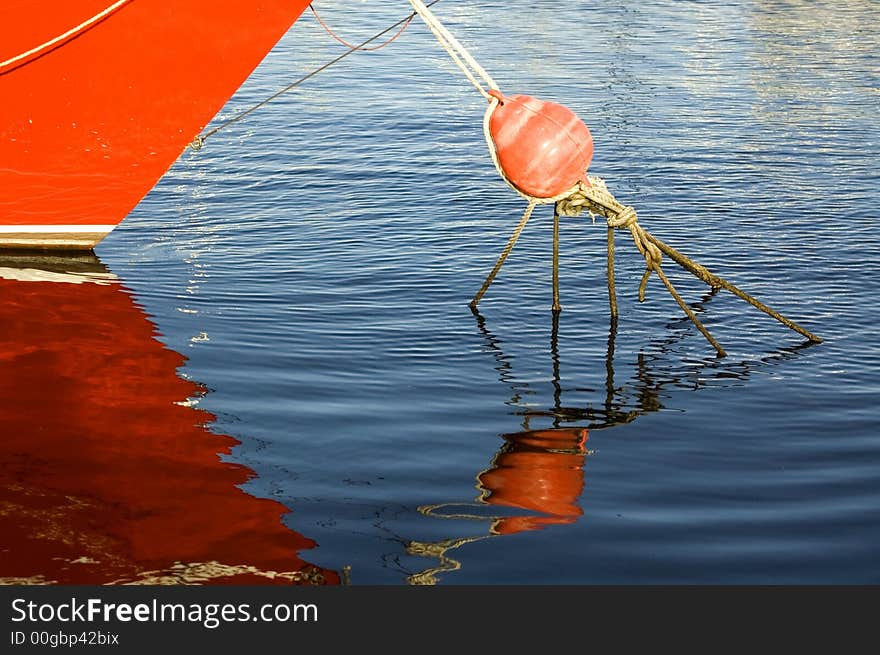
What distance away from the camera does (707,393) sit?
954 cm

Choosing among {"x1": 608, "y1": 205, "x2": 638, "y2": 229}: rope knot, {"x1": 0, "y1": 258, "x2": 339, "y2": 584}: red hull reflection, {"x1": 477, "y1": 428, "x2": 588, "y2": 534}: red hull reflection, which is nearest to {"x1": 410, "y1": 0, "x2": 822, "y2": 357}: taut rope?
{"x1": 608, "y1": 205, "x2": 638, "y2": 229}: rope knot

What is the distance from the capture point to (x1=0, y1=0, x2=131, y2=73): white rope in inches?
426

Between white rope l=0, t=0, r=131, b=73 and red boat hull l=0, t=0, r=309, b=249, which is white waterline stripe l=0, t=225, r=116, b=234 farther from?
white rope l=0, t=0, r=131, b=73

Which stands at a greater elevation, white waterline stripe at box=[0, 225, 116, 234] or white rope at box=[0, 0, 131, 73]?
white rope at box=[0, 0, 131, 73]

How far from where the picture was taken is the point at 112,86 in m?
11.3

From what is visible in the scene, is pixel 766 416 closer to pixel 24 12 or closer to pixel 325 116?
pixel 24 12

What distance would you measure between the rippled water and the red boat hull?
3.84 ft

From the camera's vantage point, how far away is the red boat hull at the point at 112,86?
431 inches

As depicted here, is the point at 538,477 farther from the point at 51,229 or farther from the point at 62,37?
the point at 51,229

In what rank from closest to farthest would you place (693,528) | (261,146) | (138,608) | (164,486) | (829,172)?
1. (138,608)
2. (693,528)
3. (164,486)
4. (829,172)
5. (261,146)

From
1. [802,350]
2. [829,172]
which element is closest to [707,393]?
[802,350]

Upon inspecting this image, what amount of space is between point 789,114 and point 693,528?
13.3 meters

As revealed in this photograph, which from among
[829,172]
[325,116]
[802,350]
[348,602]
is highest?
[325,116]

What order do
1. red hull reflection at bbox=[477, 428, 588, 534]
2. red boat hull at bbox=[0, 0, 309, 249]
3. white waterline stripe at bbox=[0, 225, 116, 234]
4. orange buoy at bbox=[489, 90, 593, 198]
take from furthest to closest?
white waterline stripe at bbox=[0, 225, 116, 234], red boat hull at bbox=[0, 0, 309, 249], orange buoy at bbox=[489, 90, 593, 198], red hull reflection at bbox=[477, 428, 588, 534]
